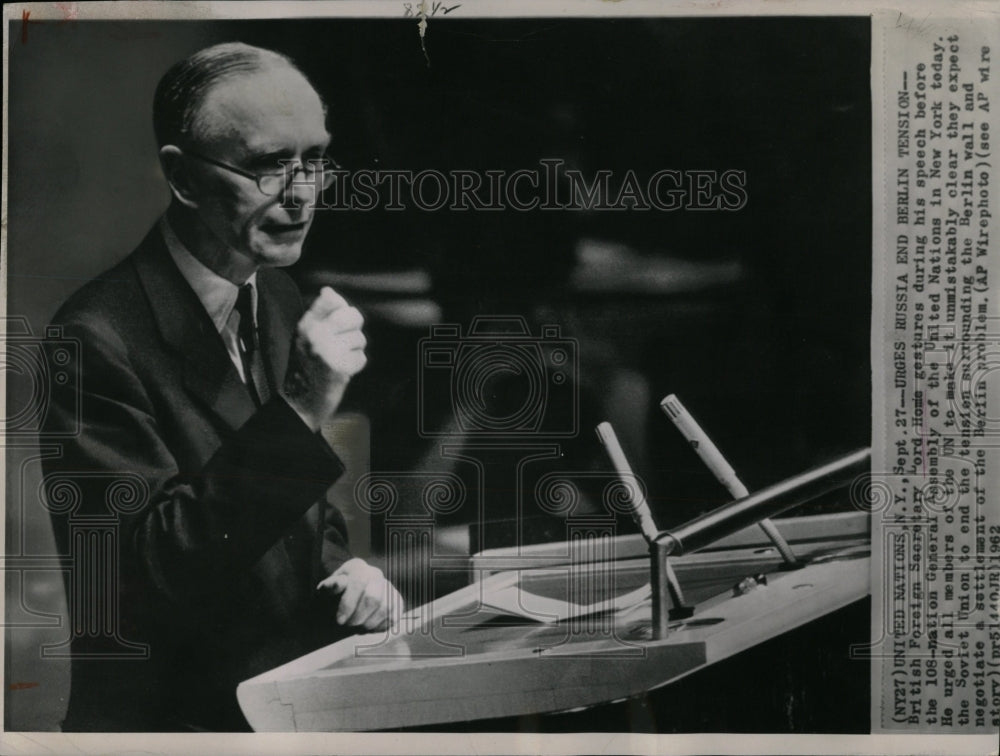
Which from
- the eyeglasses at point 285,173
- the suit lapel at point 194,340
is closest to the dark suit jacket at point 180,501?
the suit lapel at point 194,340

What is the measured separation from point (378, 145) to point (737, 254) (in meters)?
0.51

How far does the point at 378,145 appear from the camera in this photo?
4.32 feet

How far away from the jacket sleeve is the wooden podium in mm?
183

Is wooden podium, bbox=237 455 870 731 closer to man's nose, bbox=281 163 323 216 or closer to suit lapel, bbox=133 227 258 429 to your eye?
suit lapel, bbox=133 227 258 429

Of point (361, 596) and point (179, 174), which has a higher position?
point (179, 174)

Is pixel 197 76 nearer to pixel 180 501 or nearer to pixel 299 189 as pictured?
pixel 299 189

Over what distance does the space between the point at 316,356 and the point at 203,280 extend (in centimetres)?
19

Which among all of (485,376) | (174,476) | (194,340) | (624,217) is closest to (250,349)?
(194,340)

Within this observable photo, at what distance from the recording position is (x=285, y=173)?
4.30ft

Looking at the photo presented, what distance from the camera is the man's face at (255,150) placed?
1.30 metres

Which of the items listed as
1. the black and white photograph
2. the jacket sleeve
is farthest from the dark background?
the jacket sleeve

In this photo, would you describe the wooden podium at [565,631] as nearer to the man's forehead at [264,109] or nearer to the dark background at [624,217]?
the dark background at [624,217]

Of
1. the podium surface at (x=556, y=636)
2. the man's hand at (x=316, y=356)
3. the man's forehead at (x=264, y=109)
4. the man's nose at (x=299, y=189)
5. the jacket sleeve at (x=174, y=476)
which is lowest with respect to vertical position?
the podium surface at (x=556, y=636)

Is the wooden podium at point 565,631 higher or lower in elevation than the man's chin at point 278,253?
lower
